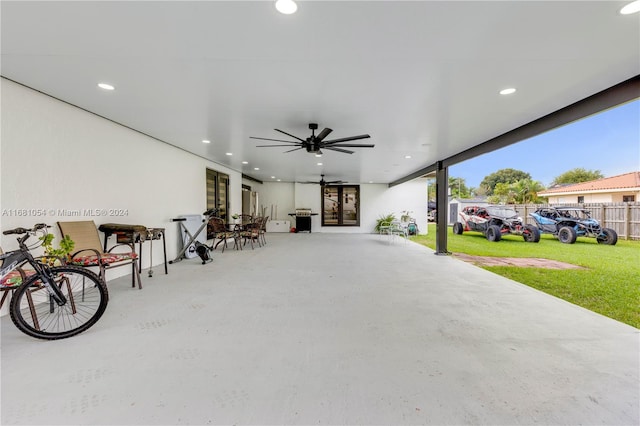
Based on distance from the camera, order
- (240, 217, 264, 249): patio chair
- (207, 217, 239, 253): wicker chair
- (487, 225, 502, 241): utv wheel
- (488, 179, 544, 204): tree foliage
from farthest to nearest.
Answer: (488, 179, 544, 204): tree foliage, (487, 225, 502, 241): utv wheel, (240, 217, 264, 249): patio chair, (207, 217, 239, 253): wicker chair

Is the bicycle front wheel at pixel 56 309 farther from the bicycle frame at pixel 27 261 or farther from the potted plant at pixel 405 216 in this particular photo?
the potted plant at pixel 405 216

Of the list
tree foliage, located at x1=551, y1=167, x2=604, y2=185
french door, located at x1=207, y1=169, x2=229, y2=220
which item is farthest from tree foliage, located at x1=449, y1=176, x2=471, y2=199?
french door, located at x1=207, y1=169, x2=229, y2=220

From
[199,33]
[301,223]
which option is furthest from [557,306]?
[301,223]

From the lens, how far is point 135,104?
341 cm

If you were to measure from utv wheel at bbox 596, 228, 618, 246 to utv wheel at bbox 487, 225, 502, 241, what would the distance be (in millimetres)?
2736

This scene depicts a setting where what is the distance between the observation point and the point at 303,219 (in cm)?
1210

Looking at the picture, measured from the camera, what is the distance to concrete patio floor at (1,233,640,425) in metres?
1.44

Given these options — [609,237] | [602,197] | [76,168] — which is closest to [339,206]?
[609,237]

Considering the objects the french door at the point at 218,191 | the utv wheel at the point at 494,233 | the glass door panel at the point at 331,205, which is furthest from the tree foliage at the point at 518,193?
the french door at the point at 218,191

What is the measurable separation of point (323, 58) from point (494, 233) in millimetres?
10292

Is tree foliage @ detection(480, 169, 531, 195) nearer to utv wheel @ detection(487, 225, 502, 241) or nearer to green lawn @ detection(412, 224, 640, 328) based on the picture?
utv wheel @ detection(487, 225, 502, 241)

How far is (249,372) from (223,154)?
5.74 m

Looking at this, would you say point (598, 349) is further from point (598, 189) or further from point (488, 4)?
point (598, 189)

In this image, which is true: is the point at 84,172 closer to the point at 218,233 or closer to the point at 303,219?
the point at 218,233
